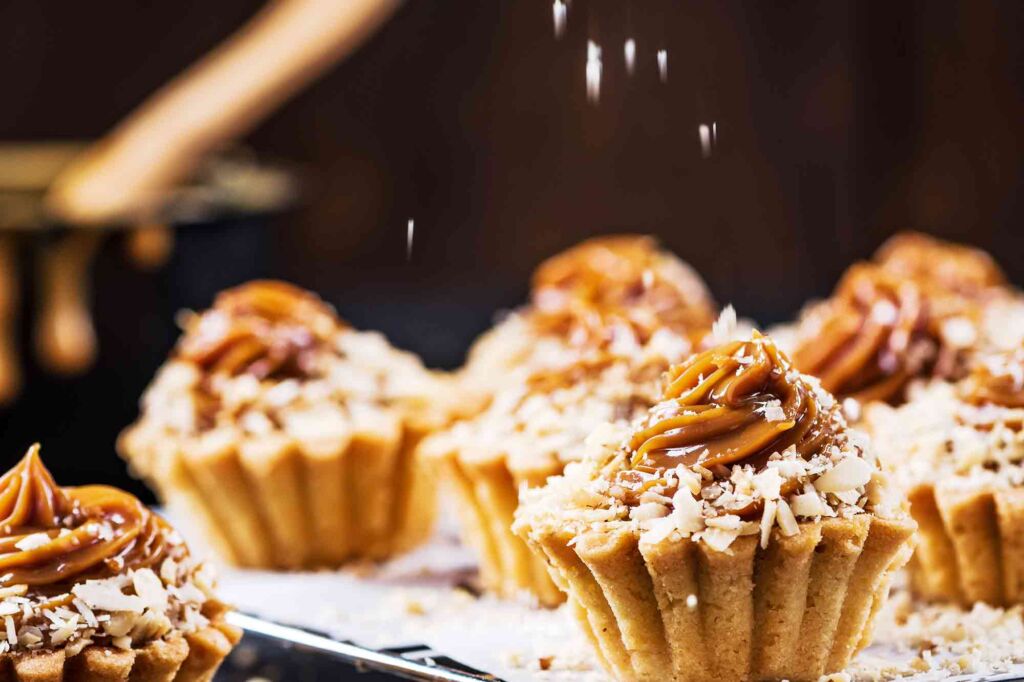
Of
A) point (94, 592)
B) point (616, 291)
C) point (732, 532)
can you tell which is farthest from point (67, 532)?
point (616, 291)

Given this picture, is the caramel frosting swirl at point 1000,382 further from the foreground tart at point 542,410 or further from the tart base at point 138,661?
the tart base at point 138,661

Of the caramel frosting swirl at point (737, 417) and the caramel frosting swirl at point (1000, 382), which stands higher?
the caramel frosting swirl at point (737, 417)

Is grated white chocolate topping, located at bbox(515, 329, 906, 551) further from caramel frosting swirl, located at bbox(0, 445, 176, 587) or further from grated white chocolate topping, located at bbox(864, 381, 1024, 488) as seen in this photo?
caramel frosting swirl, located at bbox(0, 445, 176, 587)

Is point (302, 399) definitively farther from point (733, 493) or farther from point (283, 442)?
point (733, 493)

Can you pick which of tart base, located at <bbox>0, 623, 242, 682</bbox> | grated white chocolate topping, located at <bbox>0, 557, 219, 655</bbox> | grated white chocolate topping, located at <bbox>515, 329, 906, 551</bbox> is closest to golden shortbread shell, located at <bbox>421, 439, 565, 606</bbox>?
grated white chocolate topping, located at <bbox>515, 329, 906, 551</bbox>

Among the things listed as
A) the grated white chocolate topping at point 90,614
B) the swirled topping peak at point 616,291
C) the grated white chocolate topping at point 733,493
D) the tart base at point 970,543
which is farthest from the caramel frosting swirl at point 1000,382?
the grated white chocolate topping at point 90,614

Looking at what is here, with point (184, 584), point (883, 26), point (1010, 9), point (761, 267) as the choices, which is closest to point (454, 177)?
point (761, 267)
